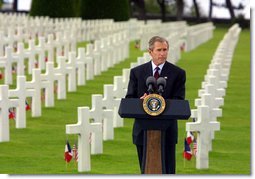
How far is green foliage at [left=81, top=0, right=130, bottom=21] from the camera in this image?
48.1 metres

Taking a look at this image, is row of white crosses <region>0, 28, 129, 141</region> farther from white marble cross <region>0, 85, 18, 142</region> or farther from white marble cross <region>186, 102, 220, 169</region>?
white marble cross <region>186, 102, 220, 169</region>

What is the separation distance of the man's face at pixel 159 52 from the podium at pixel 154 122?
1.49 ft

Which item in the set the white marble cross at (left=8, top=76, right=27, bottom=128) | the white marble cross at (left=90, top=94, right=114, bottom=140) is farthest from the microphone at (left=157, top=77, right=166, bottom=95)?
the white marble cross at (left=8, top=76, right=27, bottom=128)

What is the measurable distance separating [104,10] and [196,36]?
18.2 feet

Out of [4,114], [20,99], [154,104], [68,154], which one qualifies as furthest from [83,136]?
[20,99]

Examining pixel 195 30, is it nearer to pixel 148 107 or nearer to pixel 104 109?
pixel 104 109

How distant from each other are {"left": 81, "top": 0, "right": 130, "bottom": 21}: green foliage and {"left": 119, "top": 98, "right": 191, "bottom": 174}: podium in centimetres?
3791

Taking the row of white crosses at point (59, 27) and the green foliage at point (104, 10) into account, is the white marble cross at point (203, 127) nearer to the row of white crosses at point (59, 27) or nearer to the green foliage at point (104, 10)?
the row of white crosses at point (59, 27)

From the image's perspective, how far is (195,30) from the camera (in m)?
45.3

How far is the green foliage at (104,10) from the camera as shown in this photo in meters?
48.1

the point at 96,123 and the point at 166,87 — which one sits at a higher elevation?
the point at 166,87

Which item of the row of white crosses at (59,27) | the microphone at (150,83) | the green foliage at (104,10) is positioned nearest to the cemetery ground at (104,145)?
the microphone at (150,83)

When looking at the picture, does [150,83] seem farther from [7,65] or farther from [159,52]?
[7,65]

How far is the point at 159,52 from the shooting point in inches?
399
